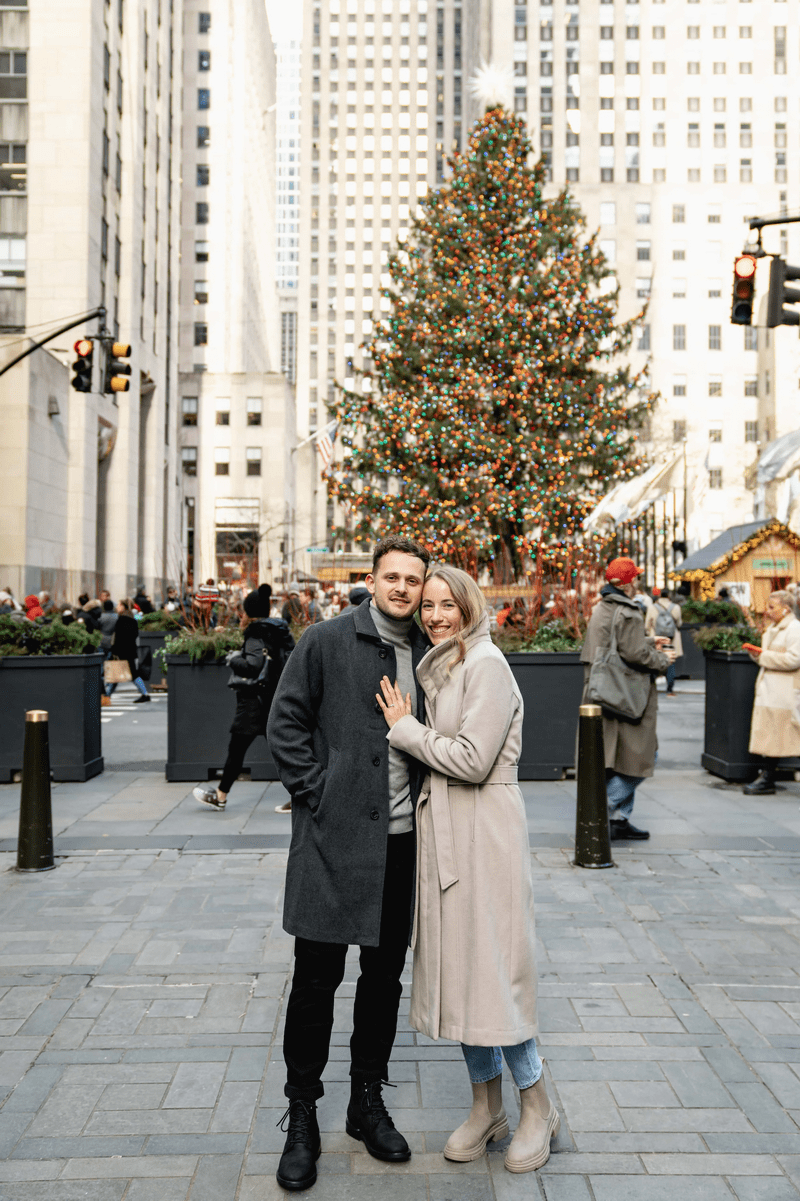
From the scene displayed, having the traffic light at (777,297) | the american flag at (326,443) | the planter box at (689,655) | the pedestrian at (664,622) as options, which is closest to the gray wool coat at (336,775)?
the traffic light at (777,297)

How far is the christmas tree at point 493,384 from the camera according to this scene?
23250 millimetres

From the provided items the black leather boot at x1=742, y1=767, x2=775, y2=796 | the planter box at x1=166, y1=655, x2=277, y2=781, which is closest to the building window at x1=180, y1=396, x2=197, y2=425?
the planter box at x1=166, y1=655, x2=277, y2=781

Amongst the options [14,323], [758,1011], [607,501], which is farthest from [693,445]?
[758,1011]

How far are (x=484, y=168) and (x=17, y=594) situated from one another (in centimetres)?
1721

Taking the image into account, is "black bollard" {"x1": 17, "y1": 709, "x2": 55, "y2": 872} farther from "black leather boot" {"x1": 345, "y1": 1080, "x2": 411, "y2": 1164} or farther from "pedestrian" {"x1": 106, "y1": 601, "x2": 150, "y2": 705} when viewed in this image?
"pedestrian" {"x1": 106, "y1": 601, "x2": 150, "y2": 705}

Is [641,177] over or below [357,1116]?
over

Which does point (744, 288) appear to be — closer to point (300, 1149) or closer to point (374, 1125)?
point (374, 1125)

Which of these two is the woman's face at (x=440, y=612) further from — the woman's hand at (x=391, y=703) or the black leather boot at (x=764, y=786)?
the black leather boot at (x=764, y=786)

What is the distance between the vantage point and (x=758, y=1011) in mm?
4375

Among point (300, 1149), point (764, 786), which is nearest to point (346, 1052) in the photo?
point (300, 1149)

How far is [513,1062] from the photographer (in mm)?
3160

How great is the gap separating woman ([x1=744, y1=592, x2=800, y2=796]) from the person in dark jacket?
401cm

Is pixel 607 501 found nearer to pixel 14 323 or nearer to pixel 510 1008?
pixel 510 1008

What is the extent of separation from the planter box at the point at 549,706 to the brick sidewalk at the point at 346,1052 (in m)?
3.56
